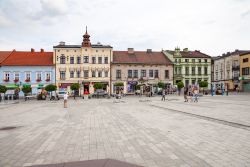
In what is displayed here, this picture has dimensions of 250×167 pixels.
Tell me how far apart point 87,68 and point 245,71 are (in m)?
38.9

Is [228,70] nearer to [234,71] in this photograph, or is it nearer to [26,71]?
[234,71]

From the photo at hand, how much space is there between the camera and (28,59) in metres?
52.2

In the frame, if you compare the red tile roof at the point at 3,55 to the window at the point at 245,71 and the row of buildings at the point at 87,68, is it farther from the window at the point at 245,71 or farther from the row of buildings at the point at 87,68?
the window at the point at 245,71

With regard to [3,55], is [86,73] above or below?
below

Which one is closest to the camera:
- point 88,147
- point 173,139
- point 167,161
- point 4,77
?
point 167,161

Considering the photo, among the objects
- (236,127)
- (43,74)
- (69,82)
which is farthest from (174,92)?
(236,127)

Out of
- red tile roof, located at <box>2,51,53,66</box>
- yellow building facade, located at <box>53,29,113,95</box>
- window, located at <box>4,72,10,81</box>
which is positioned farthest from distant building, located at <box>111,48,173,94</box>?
window, located at <box>4,72,10,81</box>

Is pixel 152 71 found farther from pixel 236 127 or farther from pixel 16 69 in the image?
pixel 236 127

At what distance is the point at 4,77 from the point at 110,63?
2237cm

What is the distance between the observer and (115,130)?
9.33m

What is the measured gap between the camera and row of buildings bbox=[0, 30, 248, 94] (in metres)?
51.0

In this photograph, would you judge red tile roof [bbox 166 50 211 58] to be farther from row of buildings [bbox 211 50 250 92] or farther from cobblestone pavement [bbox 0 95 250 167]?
cobblestone pavement [bbox 0 95 250 167]

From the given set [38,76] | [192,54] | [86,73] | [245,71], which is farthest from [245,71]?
[38,76]

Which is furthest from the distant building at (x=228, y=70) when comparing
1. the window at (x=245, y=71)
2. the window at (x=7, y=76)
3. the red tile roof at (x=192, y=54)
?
the window at (x=7, y=76)
